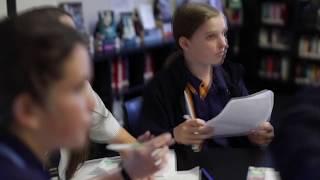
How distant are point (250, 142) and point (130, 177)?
0.93 meters

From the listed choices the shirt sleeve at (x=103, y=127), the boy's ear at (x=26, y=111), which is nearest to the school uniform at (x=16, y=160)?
the boy's ear at (x=26, y=111)

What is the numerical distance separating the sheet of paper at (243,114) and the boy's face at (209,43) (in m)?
0.29

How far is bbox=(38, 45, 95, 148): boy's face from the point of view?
751 millimetres

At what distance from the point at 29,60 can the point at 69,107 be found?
102 mm

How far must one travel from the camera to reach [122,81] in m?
4.03

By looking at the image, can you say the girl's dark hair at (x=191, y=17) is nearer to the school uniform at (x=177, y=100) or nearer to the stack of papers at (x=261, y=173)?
the school uniform at (x=177, y=100)

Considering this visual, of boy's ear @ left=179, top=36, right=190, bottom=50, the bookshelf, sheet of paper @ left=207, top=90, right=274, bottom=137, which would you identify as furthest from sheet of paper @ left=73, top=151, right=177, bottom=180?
the bookshelf

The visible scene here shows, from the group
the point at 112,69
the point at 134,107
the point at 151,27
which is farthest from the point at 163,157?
the point at 151,27

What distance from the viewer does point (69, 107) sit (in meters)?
0.76

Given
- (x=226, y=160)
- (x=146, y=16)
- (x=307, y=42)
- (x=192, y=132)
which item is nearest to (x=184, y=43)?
(x=192, y=132)

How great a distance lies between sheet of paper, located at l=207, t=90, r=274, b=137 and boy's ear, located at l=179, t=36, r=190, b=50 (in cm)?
39

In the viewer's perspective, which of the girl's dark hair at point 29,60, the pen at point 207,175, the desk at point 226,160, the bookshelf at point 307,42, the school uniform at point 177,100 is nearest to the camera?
the girl's dark hair at point 29,60

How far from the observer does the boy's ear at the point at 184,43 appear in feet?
6.32

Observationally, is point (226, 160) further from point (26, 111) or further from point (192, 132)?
point (26, 111)
